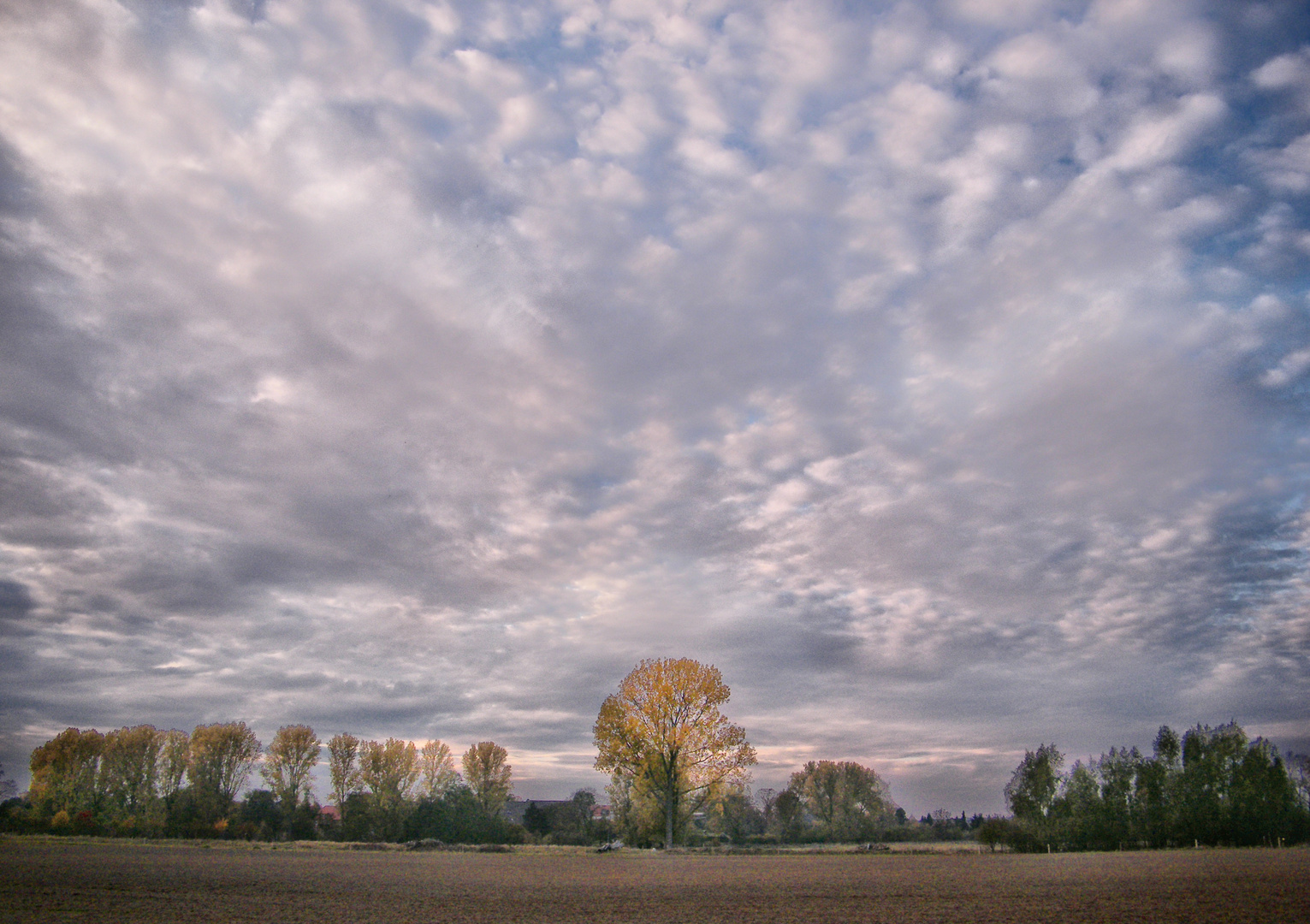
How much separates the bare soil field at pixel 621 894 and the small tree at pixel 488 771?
67.5m

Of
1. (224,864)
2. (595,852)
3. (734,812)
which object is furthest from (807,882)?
(734,812)

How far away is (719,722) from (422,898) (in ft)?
146

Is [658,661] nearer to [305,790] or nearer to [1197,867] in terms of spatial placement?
[1197,867]

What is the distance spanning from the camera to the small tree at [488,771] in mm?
99312

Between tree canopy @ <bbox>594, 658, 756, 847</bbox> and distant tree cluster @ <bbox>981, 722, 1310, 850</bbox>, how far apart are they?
38.4 m

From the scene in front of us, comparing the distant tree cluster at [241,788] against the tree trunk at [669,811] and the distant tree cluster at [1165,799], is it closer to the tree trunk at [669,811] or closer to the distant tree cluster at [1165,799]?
the tree trunk at [669,811]

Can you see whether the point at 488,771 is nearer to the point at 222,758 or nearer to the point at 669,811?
the point at 222,758

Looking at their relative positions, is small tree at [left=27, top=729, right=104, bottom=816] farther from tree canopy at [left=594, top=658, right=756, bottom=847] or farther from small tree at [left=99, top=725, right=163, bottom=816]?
tree canopy at [left=594, top=658, right=756, bottom=847]

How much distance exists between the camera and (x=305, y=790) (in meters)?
93.2

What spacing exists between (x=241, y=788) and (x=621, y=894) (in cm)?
9114

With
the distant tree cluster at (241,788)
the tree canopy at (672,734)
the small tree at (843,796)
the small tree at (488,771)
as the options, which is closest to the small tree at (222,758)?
the distant tree cluster at (241,788)

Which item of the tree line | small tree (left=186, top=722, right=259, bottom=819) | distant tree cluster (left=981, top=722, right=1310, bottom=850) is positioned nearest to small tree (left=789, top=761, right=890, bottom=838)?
the tree line

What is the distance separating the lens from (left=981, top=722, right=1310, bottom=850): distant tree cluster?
251ft

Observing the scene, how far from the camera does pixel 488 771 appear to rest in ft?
344
